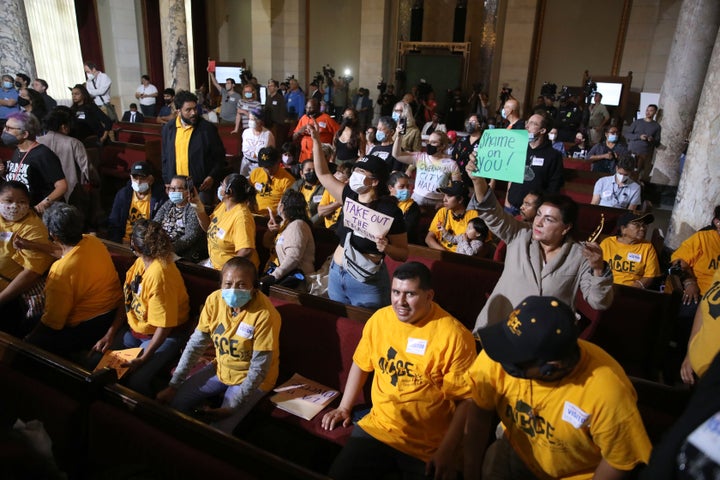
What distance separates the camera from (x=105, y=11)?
49.9 ft

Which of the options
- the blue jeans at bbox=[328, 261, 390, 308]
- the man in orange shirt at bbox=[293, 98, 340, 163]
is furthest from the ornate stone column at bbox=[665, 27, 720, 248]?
the man in orange shirt at bbox=[293, 98, 340, 163]

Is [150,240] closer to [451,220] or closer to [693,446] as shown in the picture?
[451,220]

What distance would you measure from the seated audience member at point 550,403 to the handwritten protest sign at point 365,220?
1.22m

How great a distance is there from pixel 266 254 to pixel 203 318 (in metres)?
2.25

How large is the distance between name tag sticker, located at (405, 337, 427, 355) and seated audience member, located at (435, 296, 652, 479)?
312 mm

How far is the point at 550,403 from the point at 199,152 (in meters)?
4.69

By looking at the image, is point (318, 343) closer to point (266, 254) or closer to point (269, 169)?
point (266, 254)

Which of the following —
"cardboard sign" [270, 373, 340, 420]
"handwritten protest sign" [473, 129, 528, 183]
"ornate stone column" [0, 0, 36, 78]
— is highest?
"ornate stone column" [0, 0, 36, 78]

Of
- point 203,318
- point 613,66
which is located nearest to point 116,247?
point 203,318

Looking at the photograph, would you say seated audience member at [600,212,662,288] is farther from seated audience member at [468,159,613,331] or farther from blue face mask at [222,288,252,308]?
blue face mask at [222,288,252,308]

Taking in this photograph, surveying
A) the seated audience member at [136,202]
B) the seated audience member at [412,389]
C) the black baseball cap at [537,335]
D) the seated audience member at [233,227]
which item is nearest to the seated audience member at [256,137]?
the seated audience member at [136,202]

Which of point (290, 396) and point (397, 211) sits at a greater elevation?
point (397, 211)

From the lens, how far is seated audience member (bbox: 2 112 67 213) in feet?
16.8

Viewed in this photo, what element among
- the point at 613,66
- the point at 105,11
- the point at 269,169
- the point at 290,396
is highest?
the point at 105,11
